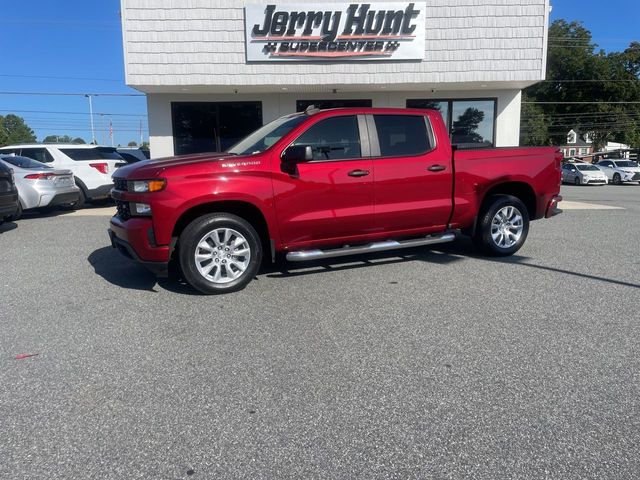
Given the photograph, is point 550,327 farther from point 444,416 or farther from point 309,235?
point 309,235

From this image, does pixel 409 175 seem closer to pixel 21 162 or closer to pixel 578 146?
pixel 21 162

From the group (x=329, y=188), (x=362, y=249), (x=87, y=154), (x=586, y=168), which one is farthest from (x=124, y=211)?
(x=586, y=168)

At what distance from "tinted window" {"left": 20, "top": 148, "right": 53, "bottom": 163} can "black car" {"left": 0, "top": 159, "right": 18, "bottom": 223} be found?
12.8ft

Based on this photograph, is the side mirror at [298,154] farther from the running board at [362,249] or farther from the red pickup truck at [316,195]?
the running board at [362,249]

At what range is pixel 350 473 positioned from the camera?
2496 mm

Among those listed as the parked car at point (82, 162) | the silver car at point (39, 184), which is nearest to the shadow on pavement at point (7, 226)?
the silver car at point (39, 184)

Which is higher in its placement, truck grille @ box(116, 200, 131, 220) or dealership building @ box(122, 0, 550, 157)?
dealership building @ box(122, 0, 550, 157)

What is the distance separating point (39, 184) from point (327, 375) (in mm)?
9374

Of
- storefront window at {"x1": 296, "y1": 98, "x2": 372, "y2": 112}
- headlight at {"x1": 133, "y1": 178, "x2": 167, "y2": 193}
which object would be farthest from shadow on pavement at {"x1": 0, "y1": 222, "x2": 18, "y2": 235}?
storefront window at {"x1": 296, "y1": 98, "x2": 372, "y2": 112}

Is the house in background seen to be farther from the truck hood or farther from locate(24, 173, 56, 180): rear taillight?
the truck hood

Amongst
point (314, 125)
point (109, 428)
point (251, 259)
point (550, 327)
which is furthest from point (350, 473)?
point (314, 125)

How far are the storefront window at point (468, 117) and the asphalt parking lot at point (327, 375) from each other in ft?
34.2

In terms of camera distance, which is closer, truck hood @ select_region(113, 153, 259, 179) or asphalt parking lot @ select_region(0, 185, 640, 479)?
asphalt parking lot @ select_region(0, 185, 640, 479)

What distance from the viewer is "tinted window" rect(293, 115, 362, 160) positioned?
18.8 ft
